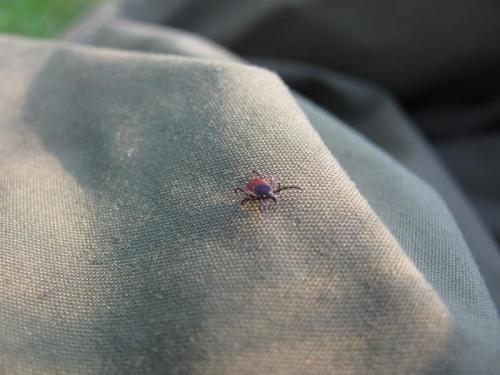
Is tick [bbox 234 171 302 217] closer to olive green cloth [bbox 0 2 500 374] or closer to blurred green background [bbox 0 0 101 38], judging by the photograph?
olive green cloth [bbox 0 2 500 374]

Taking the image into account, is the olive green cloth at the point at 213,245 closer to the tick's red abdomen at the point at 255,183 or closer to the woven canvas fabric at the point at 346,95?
the tick's red abdomen at the point at 255,183

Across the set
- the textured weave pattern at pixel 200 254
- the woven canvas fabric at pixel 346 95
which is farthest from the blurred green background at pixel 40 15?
the textured weave pattern at pixel 200 254

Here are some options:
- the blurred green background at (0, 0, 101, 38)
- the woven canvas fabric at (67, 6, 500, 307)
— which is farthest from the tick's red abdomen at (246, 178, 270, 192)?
the blurred green background at (0, 0, 101, 38)

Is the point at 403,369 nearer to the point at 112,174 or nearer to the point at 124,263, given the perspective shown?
the point at 124,263

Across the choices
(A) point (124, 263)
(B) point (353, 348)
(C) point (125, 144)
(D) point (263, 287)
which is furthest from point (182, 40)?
(B) point (353, 348)

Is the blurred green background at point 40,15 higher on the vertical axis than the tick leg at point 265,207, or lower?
higher

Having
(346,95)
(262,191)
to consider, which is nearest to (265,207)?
(262,191)
